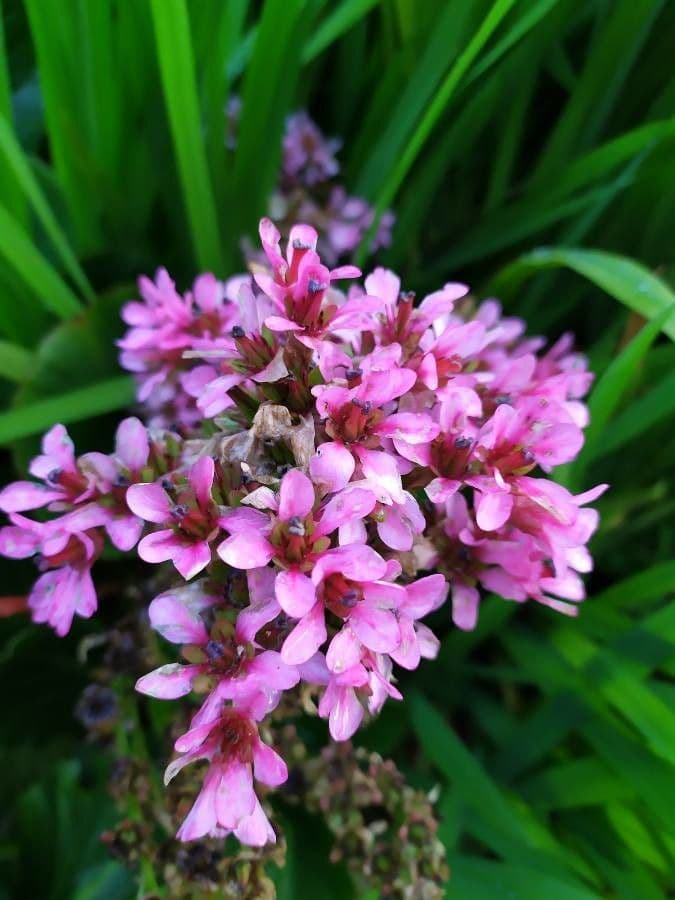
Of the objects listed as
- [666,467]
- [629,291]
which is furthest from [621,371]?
[666,467]

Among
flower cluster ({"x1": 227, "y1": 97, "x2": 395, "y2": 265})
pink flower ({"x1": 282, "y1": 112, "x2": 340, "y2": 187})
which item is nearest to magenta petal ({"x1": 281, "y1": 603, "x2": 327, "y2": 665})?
flower cluster ({"x1": 227, "y1": 97, "x2": 395, "y2": 265})

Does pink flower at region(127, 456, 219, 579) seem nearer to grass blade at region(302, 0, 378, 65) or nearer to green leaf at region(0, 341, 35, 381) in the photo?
green leaf at region(0, 341, 35, 381)

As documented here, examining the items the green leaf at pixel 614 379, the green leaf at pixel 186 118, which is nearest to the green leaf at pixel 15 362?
the green leaf at pixel 186 118

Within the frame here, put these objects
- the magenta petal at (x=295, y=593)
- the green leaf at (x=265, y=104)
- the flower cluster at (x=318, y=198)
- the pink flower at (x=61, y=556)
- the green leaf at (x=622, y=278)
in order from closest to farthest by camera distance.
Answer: the magenta petal at (x=295, y=593)
the pink flower at (x=61, y=556)
the green leaf at (x=622, y=278)
the green leaf at (x=265, y=104)
the flower cluster at (x=318, y=198)

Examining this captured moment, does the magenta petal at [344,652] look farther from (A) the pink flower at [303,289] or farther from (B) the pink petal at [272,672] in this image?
(A) the pink flower at [303,289]

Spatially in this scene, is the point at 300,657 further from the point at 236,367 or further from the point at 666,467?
the point at 666,467
